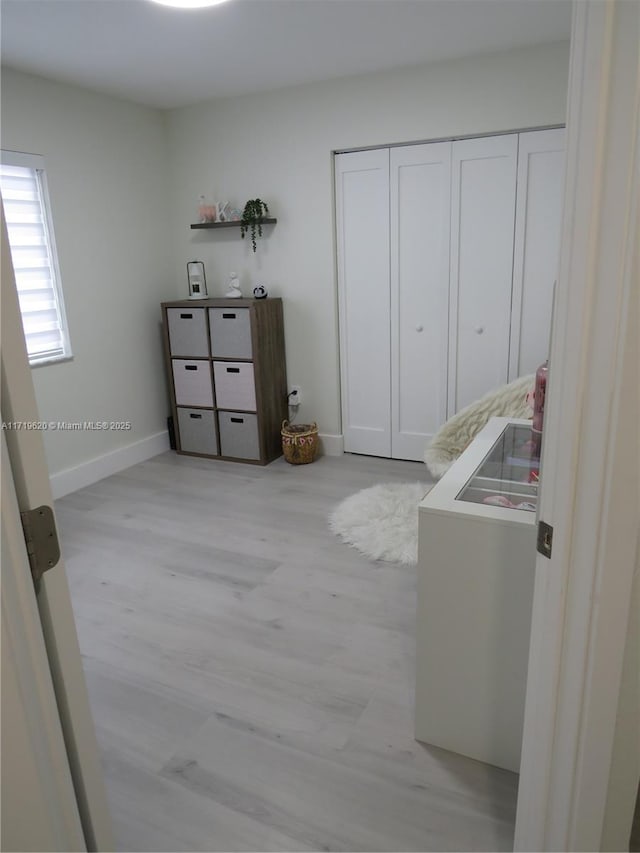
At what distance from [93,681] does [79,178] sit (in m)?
3.11

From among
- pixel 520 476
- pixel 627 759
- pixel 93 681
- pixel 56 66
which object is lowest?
pixel 93 681

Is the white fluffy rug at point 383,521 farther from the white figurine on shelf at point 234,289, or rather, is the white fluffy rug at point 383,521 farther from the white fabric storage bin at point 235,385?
the white figurine on shelf at point 234,289

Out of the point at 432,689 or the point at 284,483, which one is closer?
the point at 432,689

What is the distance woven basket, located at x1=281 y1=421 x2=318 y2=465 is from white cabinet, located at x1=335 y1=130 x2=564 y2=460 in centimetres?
35

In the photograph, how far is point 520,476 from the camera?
1.85 metres

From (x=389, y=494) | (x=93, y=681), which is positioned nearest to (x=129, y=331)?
(x=389, y=494)

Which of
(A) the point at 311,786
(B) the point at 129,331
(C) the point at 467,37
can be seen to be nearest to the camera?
(A) the point at 311,786

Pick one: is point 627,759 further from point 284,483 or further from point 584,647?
point 284,483

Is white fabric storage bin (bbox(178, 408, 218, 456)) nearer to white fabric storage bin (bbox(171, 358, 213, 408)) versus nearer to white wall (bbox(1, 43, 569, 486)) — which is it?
white fabric storage bin (bbox(171, 358, 213, 408))

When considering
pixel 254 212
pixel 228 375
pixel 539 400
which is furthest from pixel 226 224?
pixel 539 400

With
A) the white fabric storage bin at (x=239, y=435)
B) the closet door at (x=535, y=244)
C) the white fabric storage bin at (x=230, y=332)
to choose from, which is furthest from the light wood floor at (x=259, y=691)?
the closet door at (x=535, y=244)

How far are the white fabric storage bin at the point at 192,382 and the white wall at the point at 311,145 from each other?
62cm

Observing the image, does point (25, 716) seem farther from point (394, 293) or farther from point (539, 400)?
point (394, 293)

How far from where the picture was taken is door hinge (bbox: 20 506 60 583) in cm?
79
